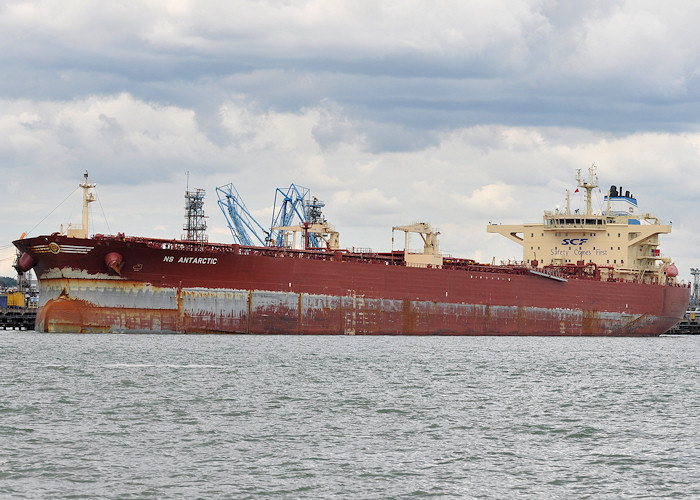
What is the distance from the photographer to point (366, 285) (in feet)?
151

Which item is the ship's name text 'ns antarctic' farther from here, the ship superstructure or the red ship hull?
the ship superstructure

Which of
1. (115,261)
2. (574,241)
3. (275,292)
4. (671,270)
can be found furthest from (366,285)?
(671,270)

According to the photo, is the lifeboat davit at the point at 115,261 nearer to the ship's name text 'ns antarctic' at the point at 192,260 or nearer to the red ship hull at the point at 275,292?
the red ship hull at the point at 275,292

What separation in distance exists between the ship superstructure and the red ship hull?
195 inches

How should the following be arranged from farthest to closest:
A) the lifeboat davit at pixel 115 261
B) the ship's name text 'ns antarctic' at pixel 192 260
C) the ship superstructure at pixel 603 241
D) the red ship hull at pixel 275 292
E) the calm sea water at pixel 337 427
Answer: the ship superstructure at pixel 603 241 < the ship's name text 'ns antarctic' at pixel 192 260 < the red ship hull at pixel 275 292 < the lifeboat davit at pixel 115 261 < the calm sea water at pixel 337 427

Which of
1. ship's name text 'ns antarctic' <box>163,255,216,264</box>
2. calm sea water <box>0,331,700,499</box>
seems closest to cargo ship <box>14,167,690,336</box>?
ship's name text 'ns antarctic' <box>163,255,216,264</box>

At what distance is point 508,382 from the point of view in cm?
2806

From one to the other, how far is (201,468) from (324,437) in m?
3.45

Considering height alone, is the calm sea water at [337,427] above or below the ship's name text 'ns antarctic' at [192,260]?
below

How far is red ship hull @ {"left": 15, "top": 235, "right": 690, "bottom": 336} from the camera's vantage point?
40.2 meters

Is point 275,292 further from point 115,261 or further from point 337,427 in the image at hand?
point 337,427

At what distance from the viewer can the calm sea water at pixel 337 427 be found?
14242 mm

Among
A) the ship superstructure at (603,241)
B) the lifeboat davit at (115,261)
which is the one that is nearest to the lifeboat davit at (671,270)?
the ship superstructure at (603,241)

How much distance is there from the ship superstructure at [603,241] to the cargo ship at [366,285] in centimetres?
7
